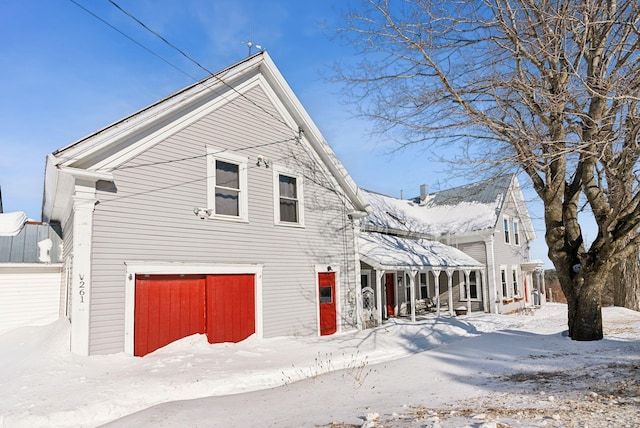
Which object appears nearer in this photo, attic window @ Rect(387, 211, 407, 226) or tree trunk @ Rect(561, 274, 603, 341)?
tree trunk @ Rect(561, 274, 603, 341)

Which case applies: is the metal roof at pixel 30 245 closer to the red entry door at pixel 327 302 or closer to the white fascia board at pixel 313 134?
the red entry door at pixel 327 302

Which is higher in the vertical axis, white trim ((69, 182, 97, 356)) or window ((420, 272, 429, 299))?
white trim ((69, 182, 97, 356))

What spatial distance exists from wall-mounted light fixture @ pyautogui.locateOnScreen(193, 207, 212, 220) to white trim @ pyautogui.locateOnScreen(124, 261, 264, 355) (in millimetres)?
1144

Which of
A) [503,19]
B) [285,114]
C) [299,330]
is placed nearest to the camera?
[503,19]

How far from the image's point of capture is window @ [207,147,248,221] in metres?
11.0

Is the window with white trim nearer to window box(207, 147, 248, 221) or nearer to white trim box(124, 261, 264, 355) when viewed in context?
white trim box(124, 261, 264, 355)

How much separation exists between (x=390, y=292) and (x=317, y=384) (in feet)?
43.9

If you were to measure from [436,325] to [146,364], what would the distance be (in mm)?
9831

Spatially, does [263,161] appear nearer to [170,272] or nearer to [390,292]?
[170,272]

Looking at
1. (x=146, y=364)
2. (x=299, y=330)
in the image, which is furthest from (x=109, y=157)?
(x=299, y=330)

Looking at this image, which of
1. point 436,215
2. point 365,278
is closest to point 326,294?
point 365,278

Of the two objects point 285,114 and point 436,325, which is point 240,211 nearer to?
point 285,114

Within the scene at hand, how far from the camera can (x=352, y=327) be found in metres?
14.4

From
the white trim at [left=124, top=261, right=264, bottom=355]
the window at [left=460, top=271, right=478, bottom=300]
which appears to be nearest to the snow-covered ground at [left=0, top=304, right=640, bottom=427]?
the white trim at [left=124, top=261, right=264, bottom=355]
